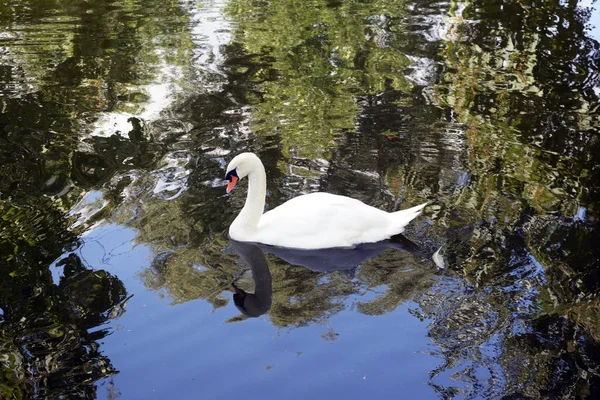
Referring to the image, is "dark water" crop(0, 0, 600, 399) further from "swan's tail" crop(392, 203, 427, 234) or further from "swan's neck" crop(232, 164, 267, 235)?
"swan's neck" crop(232, 164, 267, 235)

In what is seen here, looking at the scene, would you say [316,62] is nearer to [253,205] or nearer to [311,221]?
[253,205]

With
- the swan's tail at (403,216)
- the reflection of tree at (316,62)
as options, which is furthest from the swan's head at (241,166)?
the reflection of tree at (316,62)

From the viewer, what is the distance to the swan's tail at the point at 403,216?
675cm


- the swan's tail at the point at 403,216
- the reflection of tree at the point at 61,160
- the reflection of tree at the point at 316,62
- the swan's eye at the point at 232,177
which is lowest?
the reflection of tree at the point at 61,160

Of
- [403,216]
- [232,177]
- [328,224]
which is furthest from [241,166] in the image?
[403,216]

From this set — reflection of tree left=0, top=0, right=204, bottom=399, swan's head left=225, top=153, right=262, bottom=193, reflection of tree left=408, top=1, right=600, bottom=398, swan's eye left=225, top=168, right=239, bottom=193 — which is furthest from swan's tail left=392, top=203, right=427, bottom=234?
reflection of tree left=0, top=0, right=204, bottom=399

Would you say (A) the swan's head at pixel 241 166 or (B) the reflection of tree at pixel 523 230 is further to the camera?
(A) the swan's head at pixel 241 166

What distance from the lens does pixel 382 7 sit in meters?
16.6

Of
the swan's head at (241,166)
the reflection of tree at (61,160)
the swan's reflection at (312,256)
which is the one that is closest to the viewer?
the reflection of tree at (61,160)

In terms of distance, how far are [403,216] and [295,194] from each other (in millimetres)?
1330

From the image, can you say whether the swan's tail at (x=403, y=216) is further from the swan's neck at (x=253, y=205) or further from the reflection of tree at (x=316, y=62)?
the reflection of tree at (x=316, y=62)

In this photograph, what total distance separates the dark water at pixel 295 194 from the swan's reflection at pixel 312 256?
0.06m

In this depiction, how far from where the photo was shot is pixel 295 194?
25.4 ft

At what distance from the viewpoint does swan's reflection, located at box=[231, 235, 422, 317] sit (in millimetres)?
6484
